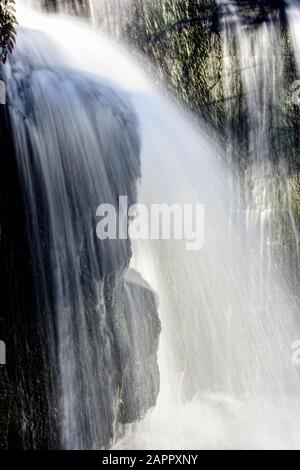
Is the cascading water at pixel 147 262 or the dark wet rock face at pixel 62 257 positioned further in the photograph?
the cascading water at pixel 147 262

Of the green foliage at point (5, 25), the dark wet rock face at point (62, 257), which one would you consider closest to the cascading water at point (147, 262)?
the dark wet rock face at point (62, 257)

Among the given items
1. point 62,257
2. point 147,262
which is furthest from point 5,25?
point 147,262

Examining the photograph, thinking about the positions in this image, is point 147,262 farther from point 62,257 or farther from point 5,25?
point 5,25

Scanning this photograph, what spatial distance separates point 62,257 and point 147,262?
2.33 m

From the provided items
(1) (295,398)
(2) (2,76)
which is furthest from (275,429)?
(2) (2,76)

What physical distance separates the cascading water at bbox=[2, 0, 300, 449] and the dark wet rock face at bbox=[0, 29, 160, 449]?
1 cm

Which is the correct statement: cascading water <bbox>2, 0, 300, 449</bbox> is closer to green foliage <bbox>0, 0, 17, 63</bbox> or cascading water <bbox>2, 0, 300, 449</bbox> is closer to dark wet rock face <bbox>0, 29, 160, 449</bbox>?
dark wet rock face <bbox>0, 29, 160, 449</bbox>

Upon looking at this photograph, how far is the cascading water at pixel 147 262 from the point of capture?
437cm

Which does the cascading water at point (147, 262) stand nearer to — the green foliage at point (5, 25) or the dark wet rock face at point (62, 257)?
the dark wet rock face at point (62, 257)

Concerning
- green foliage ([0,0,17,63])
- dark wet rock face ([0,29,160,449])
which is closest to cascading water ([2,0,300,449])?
dark wet rock face ([0,29,160,449])

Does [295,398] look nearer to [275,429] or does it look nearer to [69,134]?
[275,429]

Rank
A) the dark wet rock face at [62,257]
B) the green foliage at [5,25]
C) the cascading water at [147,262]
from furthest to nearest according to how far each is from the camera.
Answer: the cascading water at [147,262] < the dark wet rock face at [62,257] < the green foliage at [5,25]

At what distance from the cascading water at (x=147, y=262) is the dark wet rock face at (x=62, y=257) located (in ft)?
0.05

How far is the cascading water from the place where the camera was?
172 inches
